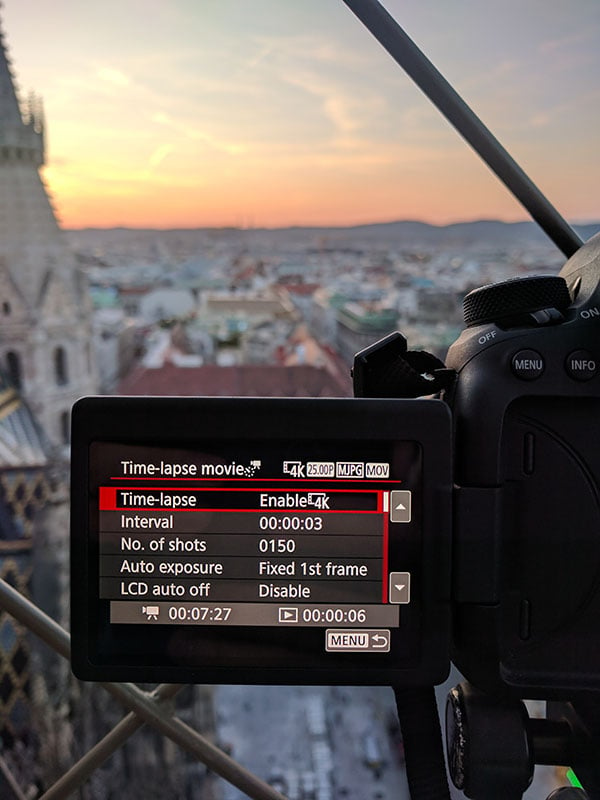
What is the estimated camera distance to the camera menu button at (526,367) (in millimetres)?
452

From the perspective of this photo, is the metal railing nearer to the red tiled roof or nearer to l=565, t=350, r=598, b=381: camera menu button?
l=565, t=350, r=598, b=381: camera menu button

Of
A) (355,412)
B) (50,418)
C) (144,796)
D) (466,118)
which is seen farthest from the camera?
(50,418)

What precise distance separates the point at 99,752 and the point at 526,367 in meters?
0.53

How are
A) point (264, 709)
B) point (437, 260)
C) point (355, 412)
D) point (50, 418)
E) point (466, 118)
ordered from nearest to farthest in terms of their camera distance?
point (355, 412), point (466, 118), point (437, 260), point (264, 709), point (50, 418)

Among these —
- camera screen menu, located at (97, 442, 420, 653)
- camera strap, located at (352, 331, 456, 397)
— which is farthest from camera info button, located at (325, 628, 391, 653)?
camera strap, located at (352, 331, 456, 397)

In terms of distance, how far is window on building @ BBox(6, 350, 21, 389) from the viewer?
28.8 ft

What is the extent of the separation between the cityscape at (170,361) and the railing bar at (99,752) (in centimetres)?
28

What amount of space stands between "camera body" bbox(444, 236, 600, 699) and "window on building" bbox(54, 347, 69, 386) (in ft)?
29.6

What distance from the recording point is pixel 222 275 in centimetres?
555

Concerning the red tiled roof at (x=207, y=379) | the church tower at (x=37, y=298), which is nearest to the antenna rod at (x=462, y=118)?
the red tiled roof at (x=207, y=379)

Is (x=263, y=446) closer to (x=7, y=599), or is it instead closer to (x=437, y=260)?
(x=7, y=599)

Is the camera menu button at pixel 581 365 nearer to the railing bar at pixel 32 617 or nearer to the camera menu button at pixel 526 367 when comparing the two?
the camera menu button at pixel 526 367

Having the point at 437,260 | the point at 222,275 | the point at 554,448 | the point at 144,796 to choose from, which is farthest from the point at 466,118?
the point at 144,796

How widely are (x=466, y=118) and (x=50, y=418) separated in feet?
28.4
